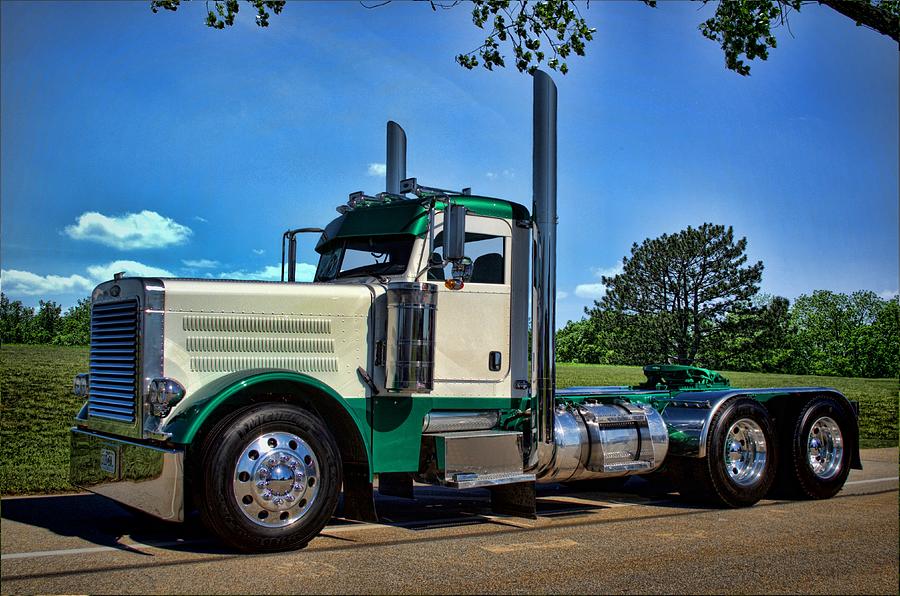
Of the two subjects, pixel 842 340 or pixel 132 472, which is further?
pixel 842 340

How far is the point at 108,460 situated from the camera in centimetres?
722

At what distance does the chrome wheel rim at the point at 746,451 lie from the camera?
32.7ft

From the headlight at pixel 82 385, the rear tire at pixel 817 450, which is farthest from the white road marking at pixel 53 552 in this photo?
the rear tire at pixel 817 450

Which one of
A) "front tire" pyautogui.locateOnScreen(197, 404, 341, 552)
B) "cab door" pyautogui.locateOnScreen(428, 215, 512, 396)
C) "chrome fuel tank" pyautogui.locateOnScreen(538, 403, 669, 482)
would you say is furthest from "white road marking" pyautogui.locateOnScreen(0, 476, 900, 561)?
"cab door" pyautogui.locateOnScreen(428, 215, 512, 396)

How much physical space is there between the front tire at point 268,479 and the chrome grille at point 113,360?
1.04 metres

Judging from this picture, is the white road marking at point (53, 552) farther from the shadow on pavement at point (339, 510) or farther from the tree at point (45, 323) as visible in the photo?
the tree at point (45, 323)

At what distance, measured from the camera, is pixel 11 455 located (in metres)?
12.6

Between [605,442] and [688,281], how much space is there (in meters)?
50.9

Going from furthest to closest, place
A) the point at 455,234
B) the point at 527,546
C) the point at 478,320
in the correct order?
1. the point at 478,320
2. the point at 455,234
3. the point at 527,546

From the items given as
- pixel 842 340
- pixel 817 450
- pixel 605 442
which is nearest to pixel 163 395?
pixel 605 442

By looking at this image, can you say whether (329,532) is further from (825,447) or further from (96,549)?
(825,447)

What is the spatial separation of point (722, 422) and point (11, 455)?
31.5 ft

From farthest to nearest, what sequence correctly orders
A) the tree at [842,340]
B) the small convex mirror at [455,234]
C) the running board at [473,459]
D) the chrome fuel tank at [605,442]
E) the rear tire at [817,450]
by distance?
the tree at [842,340] → the rear tire at [817,450] → the chrome fuel tank at [605,442] → the running board at [473,459] → the small convex mirror at [455,234]

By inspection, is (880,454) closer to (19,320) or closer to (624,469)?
(624,469)
